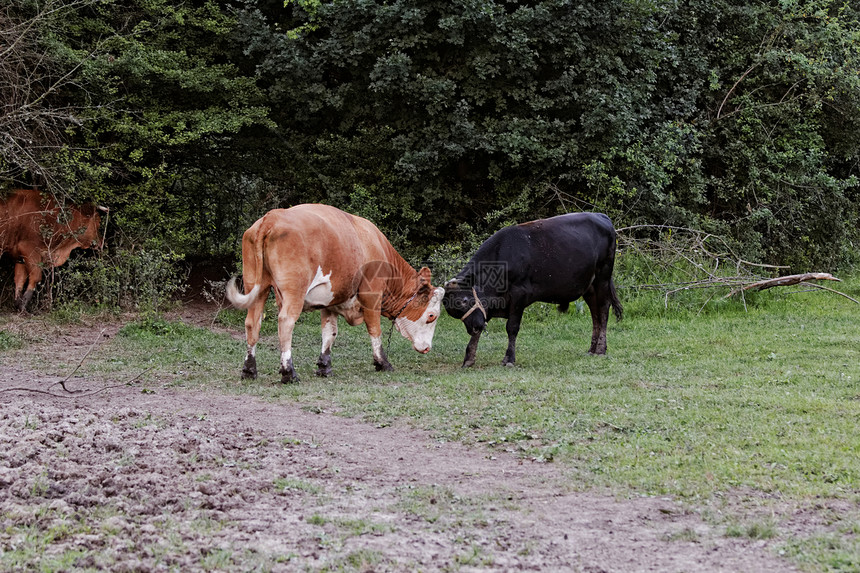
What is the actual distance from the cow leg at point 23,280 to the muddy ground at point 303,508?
25.8 ft

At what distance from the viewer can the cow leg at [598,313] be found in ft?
37.3

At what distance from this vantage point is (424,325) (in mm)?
11055

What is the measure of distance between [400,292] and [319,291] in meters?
1.46

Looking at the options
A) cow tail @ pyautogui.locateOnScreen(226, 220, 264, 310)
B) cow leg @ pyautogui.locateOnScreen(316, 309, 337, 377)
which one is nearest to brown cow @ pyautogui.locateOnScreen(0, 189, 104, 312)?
cow tail @ pyautogui.locateOnScreen(226, 220, 264, 310)

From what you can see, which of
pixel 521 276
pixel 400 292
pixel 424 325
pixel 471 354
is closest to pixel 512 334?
pixel 471 354

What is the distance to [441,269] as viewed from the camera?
584 inches

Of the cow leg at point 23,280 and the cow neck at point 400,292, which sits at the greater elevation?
the cow neck at point 400,292

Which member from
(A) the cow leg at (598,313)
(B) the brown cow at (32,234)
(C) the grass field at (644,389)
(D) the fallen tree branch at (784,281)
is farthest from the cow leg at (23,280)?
(D) the fallen tree branch at (784,281)

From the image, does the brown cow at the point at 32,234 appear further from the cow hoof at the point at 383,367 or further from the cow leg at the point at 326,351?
the cow hoof at the point at 383,367

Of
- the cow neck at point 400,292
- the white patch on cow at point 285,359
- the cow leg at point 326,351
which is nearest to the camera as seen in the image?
the white patch on cow at point 285,359

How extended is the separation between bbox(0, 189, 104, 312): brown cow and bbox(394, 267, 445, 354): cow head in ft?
19.7

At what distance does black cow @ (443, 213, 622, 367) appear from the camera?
10.8 m

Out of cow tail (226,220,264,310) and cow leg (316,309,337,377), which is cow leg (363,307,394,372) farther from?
cow tail (226,220,264,310)

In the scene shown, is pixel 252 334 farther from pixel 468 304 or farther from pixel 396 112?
pixel 396 112
